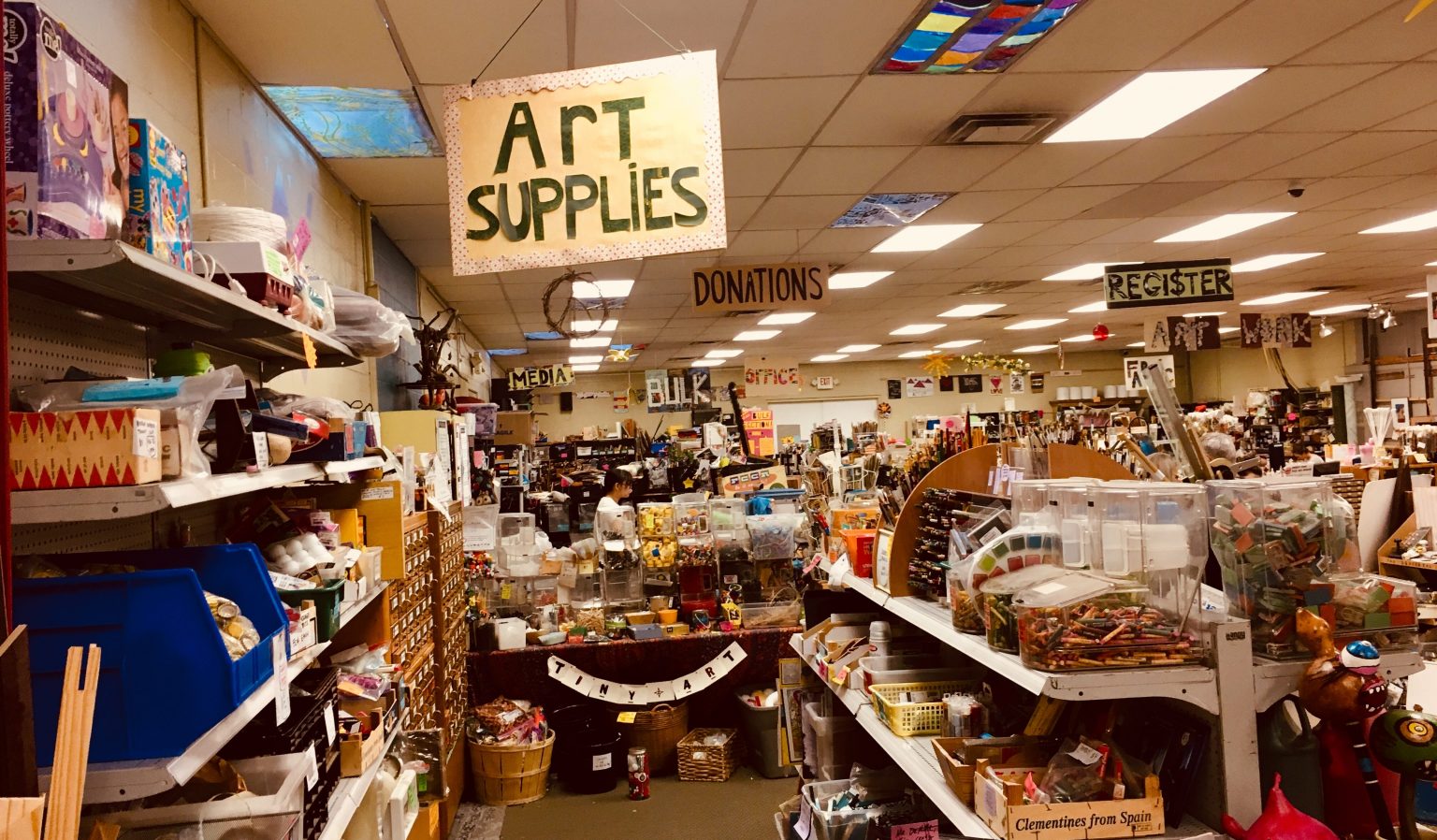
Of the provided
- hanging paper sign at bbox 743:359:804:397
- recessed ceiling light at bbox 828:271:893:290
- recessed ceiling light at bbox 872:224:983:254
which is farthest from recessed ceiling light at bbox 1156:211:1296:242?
hanging paper sign at bbox 743:359:804:397

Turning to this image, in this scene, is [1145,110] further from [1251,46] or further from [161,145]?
[161,145]

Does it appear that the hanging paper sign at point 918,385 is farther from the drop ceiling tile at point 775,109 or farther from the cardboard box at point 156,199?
the cardboard box at point 156,199

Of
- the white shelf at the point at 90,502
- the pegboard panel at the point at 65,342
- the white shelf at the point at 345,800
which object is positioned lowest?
the white shelf at the point at 345,800

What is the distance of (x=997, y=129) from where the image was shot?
4.73 metres

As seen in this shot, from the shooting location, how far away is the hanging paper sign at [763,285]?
7.38 metres

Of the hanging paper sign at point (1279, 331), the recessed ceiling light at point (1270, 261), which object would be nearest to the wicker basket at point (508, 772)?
the recessed ceiling light at point (1270, 261)

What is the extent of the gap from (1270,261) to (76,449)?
415 inches

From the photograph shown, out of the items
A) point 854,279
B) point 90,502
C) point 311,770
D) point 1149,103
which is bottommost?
point 311,770

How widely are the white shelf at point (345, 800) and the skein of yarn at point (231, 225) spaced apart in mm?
1512

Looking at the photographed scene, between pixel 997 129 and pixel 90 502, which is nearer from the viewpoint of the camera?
pixel 90 502

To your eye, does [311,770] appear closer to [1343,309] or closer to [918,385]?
[1343,309]

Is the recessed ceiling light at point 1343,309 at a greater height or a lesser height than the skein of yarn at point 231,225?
greater

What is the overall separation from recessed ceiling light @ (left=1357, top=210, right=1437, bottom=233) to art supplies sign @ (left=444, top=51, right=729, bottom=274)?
7.88m

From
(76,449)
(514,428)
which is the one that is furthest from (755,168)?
(514,428)
